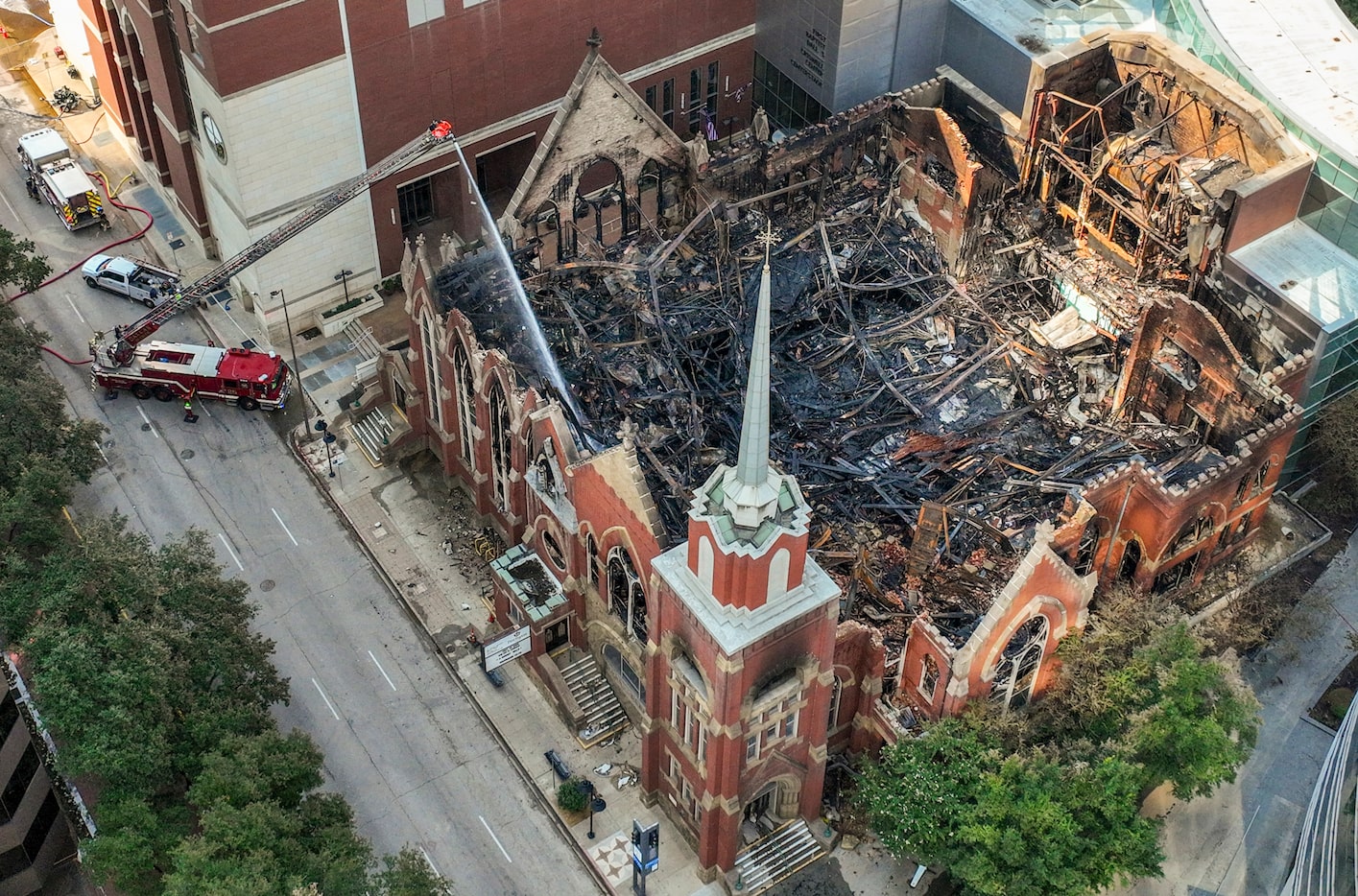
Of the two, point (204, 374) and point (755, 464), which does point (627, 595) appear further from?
point (204, 374)

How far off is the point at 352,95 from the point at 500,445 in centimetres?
2641

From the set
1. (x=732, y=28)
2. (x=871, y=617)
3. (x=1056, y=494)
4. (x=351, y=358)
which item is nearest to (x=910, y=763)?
(x=871, y=617)

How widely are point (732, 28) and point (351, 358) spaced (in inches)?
1371

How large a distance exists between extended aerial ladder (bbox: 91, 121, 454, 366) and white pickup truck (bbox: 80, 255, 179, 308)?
5450 millimetres

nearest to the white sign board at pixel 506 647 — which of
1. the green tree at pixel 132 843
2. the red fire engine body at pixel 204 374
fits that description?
the green tree at pixel 132 843

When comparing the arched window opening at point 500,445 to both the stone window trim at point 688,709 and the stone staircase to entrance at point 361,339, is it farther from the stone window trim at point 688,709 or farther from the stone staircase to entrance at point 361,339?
the stone window trim at point 688,709

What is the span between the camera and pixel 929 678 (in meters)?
80.8

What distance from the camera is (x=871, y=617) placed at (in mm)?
84125

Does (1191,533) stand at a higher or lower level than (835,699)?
higher

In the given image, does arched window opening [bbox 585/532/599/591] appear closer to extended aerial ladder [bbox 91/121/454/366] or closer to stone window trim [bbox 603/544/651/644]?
stone window trim [bbox 603/544/651/644]

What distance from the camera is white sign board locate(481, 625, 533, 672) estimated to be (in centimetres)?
8762

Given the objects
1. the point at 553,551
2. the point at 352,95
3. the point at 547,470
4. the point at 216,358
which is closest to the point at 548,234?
the point at 352,95

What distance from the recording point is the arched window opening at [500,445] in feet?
293

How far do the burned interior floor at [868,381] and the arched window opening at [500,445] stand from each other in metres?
2.06
